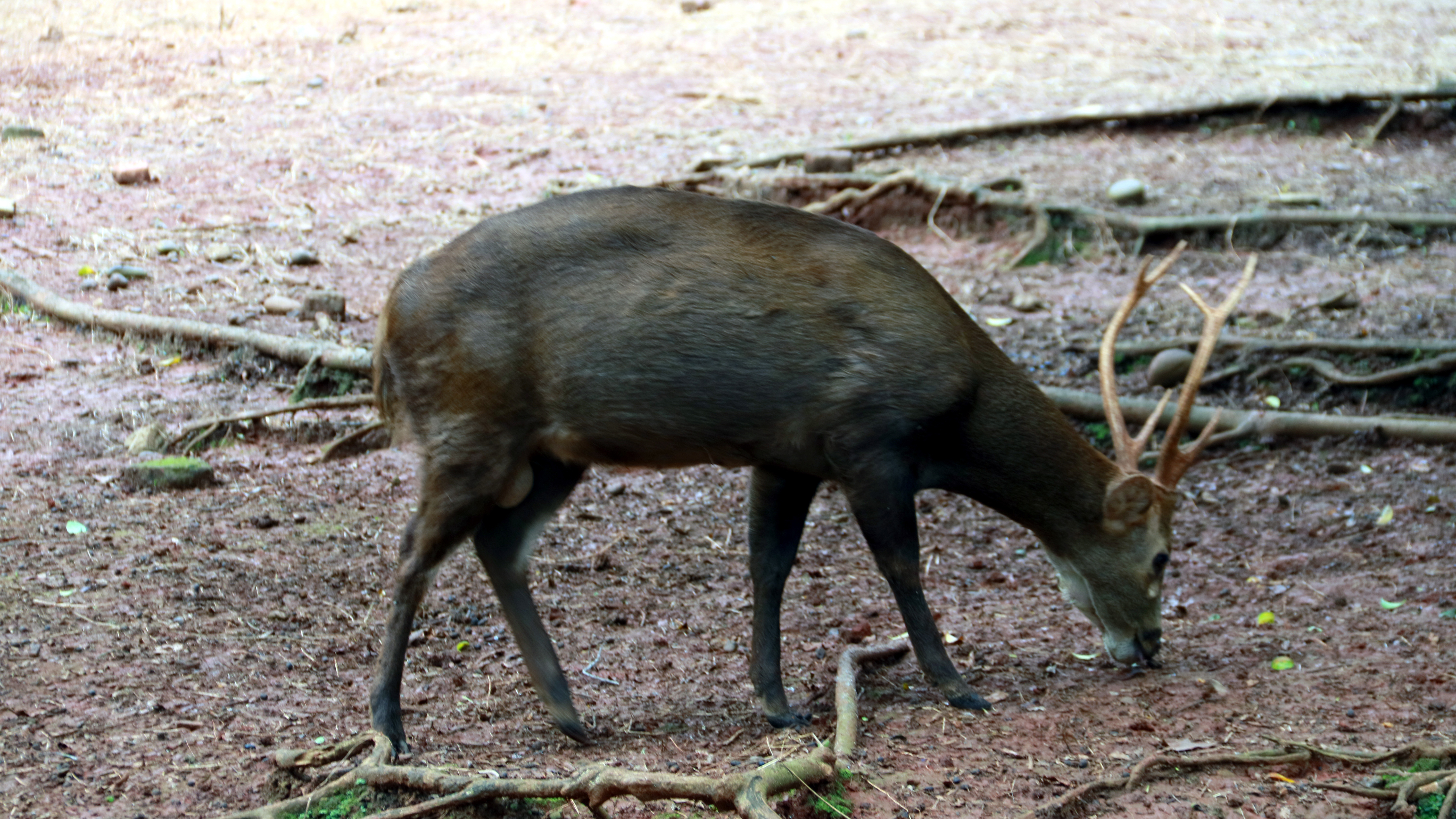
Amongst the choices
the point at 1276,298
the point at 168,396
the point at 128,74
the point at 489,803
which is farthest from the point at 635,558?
the point at 128,74

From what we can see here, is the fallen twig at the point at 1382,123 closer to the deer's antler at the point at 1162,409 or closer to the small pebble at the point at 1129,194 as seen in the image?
the small pebble at the point at 1129,194

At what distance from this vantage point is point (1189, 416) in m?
4.53

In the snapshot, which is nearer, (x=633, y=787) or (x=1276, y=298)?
(x=633, y=787)

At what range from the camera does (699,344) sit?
403 cm

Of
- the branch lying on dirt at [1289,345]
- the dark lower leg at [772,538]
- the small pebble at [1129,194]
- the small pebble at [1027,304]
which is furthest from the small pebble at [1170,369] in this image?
the small pebble at [1129,194]

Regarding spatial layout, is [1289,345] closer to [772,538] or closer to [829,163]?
[772,538]

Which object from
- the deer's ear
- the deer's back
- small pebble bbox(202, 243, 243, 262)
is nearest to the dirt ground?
small pebble bbox(202, 243, 243, 262)

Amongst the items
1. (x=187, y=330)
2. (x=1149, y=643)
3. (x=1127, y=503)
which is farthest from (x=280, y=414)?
(x=1149, y=643)

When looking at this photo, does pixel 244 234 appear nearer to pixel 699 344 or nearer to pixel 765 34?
pixel 699 344

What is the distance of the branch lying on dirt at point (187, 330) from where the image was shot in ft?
22.1

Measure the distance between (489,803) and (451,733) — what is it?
1006 millimetres

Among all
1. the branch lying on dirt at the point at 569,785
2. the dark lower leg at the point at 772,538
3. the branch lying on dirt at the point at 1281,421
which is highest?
the branch lying on dirt at the point at 569,785

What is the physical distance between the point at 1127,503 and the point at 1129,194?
244 inches

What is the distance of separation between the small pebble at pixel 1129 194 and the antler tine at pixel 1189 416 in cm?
580
